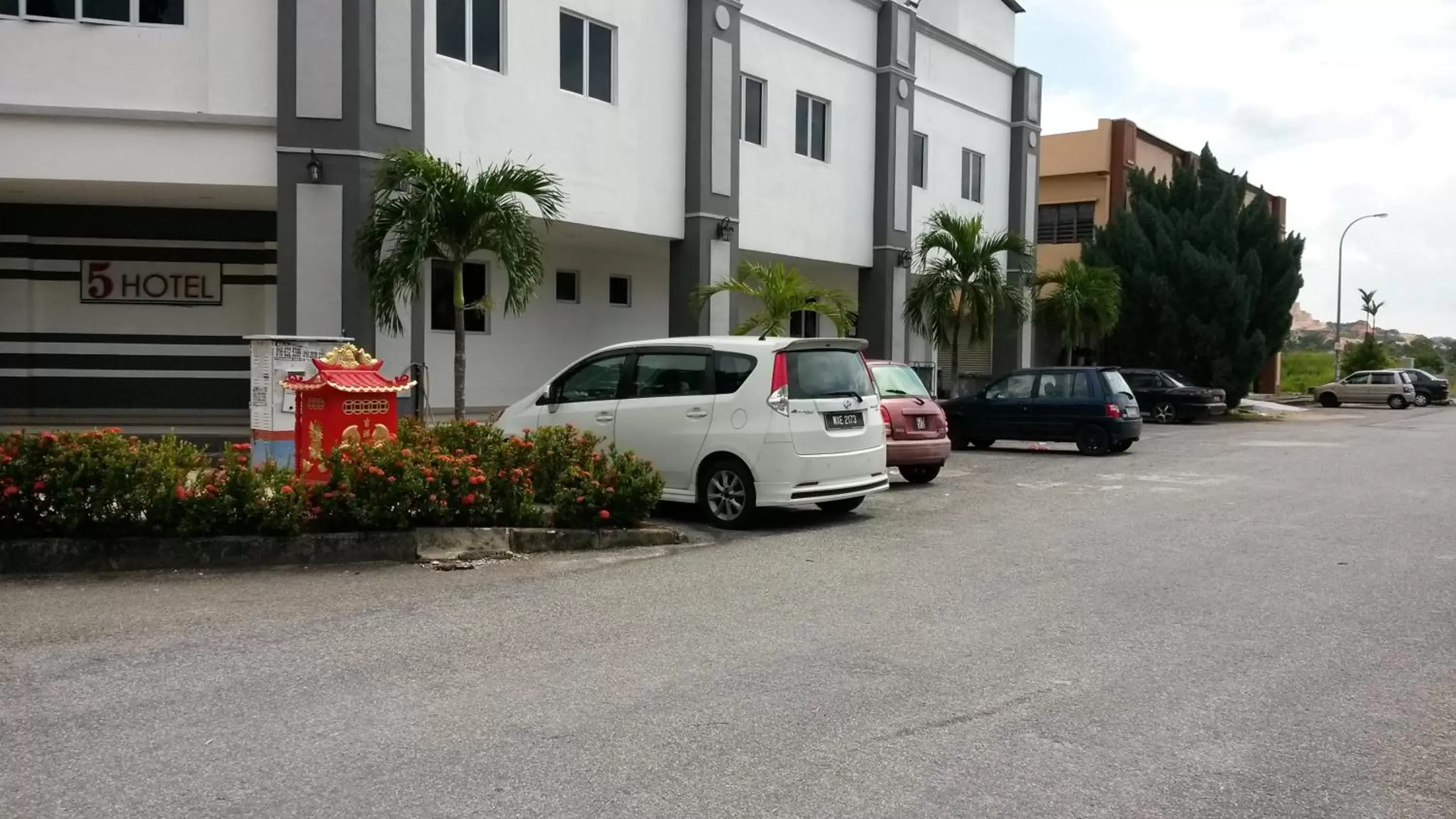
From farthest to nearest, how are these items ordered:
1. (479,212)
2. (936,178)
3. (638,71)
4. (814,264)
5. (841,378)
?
1. (936,178)
2. (814,264)
3. (638,71)
4. (479,212)
5. (841,378)

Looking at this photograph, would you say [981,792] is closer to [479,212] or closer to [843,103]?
[479,212]

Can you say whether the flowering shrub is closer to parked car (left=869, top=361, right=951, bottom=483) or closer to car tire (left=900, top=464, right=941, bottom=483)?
parked car (left=869, top=361, right=951, bottom=483)

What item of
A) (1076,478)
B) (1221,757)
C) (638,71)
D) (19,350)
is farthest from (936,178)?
(1221,757)

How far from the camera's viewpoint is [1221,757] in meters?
4.84

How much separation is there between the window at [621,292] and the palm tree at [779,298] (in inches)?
140

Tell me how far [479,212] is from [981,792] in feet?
35.6

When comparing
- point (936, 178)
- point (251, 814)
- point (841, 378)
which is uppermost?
point (936, 178)

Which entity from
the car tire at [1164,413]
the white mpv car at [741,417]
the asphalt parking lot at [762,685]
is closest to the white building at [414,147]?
the white mpv car at [741,417]

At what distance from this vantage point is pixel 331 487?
30.0 ft

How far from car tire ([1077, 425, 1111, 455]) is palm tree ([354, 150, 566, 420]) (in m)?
9.96

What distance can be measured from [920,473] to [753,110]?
9590 millimetres

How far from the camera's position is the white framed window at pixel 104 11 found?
1445 cm

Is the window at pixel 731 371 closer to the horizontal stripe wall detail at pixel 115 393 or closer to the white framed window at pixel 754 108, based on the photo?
the horizontal stripe wall detail at pixel 115 393

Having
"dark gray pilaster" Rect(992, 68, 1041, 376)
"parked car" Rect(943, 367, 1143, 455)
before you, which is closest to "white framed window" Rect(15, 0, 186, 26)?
"parked car" Rect(943, 367, 1143, 455)
